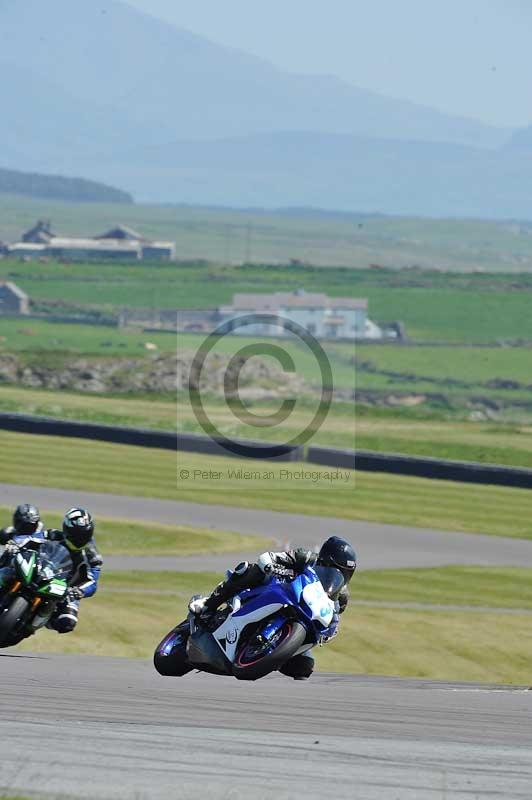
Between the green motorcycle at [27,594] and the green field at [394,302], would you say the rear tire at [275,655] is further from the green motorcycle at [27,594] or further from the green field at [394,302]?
the green field at [394,302]

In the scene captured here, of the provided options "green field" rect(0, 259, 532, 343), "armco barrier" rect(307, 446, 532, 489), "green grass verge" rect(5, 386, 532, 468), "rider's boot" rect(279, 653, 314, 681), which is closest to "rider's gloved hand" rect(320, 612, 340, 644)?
"rider's boot" rect(279, 653, 314, 681)

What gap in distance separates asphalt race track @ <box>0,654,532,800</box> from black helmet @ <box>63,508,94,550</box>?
6.62ft

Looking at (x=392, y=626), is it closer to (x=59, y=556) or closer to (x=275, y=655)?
(x=59, y=556)

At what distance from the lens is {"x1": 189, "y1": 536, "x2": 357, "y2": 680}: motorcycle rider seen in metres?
13.0

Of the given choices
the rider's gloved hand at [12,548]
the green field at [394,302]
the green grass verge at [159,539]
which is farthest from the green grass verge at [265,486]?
the green field at [394,302]

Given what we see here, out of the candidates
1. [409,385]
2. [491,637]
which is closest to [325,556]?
[491,637]

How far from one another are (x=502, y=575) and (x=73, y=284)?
16486cm

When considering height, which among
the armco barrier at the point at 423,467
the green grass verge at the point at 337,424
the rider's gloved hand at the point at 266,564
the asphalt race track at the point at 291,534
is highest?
the rider's gloved hand at the point at 266,564

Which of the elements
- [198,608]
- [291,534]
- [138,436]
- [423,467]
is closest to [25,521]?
[198,608]

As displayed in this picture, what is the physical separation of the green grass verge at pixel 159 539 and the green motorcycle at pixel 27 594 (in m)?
19.2

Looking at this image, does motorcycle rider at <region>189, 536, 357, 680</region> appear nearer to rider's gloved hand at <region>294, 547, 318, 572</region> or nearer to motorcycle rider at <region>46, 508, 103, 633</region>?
rider's gloved hand at <region>294, 547, 318, 572</region>

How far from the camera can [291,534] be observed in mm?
39094

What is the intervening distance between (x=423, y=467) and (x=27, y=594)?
3430 cm

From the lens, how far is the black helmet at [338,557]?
1333 cm
